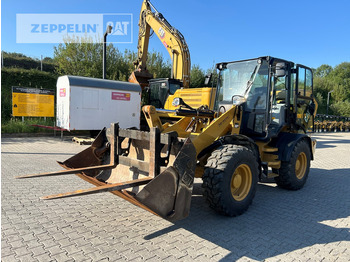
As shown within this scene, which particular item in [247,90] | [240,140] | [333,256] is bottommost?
[333,256]

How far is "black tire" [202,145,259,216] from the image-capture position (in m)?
3.82

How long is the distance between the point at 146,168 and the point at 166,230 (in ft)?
2.95

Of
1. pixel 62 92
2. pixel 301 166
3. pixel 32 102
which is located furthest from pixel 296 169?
pixel 32 102

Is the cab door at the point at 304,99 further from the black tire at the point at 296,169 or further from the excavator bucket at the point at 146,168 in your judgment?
the excavator bucket at the point at 146,168

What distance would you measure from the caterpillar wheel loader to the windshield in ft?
0.07

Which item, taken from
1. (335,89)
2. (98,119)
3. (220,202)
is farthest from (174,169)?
(335,89)

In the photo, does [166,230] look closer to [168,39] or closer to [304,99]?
[304,99]

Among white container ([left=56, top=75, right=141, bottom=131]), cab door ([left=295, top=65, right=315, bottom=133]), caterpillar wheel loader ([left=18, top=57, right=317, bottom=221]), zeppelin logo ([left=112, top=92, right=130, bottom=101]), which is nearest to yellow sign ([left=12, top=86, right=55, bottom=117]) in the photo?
white container ([left=56, top=75, right=141, bottom=131])

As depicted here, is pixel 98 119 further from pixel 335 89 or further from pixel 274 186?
pixel 335 89

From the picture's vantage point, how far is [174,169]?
323 centimetres

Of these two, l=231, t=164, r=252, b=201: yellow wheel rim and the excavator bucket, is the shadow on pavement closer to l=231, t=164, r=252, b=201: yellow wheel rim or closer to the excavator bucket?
l=231, t=164, r=252, b=201: yellow wheel rim

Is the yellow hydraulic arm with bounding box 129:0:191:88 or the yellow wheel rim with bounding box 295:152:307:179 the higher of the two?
the yellow hydraulic arm with bounding box 129:0:191:88

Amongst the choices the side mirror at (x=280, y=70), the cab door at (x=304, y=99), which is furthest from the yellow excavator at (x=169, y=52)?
the side mirror at (x=280, y=70)

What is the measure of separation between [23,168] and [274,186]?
625 cm
